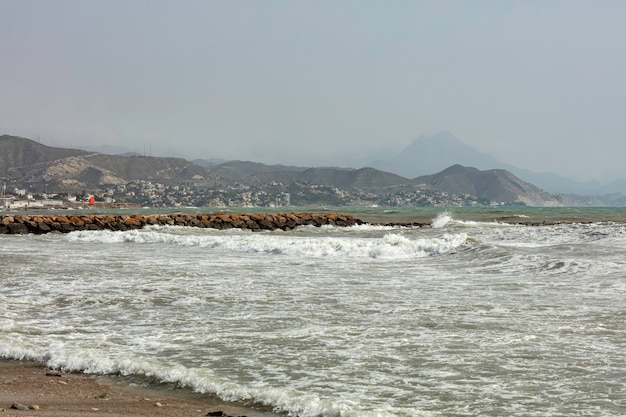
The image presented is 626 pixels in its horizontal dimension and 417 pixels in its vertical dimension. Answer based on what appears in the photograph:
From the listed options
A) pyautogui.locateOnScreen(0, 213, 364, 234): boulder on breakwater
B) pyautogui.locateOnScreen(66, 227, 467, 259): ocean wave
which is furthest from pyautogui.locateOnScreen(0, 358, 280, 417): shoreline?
pyautogui.locateOnScreen(0, 213, 364, 234): boulder on breakwater

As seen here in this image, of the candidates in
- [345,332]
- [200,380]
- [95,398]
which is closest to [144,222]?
[345,332]

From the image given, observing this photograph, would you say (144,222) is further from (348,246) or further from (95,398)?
(95,398)

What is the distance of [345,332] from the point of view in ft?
29.4

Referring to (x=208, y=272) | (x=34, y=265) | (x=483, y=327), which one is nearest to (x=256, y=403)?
(x=483, y=327)

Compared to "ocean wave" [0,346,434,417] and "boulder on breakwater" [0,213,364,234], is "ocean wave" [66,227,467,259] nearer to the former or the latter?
"boulder on breakwater" [0,213,364,234]

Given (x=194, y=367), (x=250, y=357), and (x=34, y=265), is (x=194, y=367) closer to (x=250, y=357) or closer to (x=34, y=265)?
(x=250, y=357)

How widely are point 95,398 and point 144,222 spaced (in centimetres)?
3977

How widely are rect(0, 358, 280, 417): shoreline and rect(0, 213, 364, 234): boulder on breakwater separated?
36176 millimetres

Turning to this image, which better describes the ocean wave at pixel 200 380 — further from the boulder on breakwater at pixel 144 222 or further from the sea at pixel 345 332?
the boulder on breakwater at pixel 144 222

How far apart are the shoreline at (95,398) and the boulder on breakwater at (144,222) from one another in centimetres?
3618

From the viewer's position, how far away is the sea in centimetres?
617

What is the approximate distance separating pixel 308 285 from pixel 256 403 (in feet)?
26.2

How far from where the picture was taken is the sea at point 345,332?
6168 millimetres

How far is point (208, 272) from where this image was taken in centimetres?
1678
